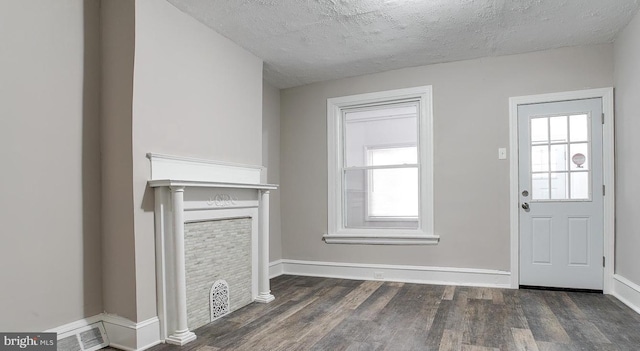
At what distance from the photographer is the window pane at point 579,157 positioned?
3.64 metres

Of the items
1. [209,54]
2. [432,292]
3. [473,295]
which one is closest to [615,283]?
[473,295]

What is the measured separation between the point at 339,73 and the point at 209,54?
1696 millimetres

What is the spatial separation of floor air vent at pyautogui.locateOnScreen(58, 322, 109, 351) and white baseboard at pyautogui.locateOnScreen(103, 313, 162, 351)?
0.04m

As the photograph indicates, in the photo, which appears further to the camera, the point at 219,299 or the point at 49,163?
the point at 219,299

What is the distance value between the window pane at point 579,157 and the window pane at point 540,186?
25cm

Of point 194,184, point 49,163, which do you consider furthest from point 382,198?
point 49,163

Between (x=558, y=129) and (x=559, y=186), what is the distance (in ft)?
1.77

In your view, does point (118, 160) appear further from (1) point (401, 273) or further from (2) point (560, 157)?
(2) point (560, 157)

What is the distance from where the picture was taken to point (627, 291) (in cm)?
320

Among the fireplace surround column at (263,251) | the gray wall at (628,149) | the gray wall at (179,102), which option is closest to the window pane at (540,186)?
the gray wall at (628,149)

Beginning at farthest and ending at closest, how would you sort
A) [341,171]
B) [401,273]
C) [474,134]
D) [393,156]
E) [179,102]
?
1. [341,171]
2. [393,156]
3. [401,273]
4. [474,134]
5. [179,102]

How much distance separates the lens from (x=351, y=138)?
188 inches

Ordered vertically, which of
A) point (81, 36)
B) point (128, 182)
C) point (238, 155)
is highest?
point (81, 36)

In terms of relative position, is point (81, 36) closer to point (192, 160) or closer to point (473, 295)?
point (192, 160)
